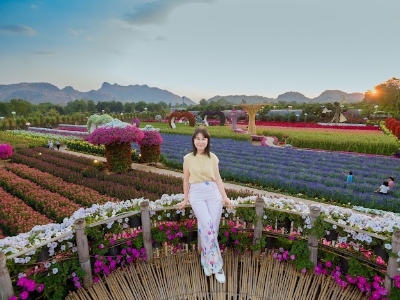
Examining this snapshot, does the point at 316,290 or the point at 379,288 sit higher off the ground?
the point at 379,288

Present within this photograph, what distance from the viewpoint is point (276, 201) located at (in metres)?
4.72

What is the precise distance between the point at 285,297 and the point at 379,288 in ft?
3.93

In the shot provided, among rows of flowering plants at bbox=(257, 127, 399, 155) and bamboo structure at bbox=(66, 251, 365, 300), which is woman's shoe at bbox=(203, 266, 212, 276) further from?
rows of flowering plants at bbox=(257, 127, 399, 155)

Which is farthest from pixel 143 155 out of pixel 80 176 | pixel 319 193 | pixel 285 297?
pixel 285 297

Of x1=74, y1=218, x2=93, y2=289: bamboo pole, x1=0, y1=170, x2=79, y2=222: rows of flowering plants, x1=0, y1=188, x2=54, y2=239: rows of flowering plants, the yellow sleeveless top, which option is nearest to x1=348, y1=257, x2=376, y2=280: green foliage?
the yellow sleeveless top

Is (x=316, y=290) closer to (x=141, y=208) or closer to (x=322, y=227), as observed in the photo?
(x=322, y=227)

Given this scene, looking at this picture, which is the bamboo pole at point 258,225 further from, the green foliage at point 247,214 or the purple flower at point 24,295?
the purple flower at point 24,295

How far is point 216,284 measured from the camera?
4059mm

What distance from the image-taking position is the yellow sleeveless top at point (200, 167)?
3.99 metres

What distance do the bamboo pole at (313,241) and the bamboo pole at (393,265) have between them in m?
0.90

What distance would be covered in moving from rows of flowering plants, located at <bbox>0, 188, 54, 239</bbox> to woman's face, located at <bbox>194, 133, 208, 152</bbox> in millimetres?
6015

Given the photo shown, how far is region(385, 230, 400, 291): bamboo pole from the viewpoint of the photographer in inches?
130

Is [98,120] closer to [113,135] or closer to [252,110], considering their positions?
[113,135]

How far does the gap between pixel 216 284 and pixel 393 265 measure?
2334mm
